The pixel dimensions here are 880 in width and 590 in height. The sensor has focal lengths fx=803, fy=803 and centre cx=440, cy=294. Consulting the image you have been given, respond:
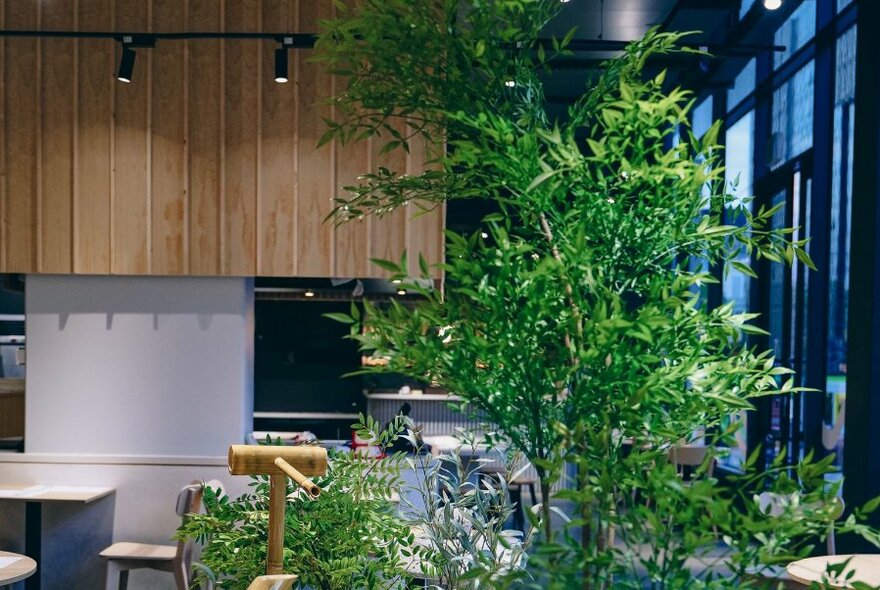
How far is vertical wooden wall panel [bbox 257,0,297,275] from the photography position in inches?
201

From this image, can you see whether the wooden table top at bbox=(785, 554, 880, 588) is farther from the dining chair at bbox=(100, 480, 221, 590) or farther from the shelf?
the shelf

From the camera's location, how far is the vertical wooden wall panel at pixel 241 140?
16.8 feet

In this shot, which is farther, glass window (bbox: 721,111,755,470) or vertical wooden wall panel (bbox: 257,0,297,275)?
glass window (bbox: 721,111,755,470)

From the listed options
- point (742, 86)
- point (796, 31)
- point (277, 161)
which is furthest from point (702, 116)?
point (277, 161)

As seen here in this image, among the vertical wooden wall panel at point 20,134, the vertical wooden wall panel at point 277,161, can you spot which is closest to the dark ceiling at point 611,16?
the vertical wooden wall panel at point 277,161

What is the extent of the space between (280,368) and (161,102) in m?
4.88

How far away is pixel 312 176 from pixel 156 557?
2453 mm

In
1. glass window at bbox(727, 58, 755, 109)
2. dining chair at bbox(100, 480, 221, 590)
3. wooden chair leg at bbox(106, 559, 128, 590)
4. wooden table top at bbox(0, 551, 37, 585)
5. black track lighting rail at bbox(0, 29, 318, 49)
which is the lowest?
wooden chair leg at bbox(106, 559, 128, 590)

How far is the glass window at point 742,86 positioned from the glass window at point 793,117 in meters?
0.66

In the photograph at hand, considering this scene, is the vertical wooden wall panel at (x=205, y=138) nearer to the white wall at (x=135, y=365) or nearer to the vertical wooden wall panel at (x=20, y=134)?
the white wall at (x=135, y=365)

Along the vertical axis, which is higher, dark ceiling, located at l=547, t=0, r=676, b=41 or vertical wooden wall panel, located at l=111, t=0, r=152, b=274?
dark ceiling, located at l=547, t=0, r=676, b=41

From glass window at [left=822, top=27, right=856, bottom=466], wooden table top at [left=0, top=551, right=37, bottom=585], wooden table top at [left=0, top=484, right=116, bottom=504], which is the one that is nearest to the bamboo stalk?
wooden table top at [left=0, top=551, right=37, bottom=585]

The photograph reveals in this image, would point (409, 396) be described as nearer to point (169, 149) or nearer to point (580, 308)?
point (169, 149)

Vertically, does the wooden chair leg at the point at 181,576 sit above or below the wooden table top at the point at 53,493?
below
